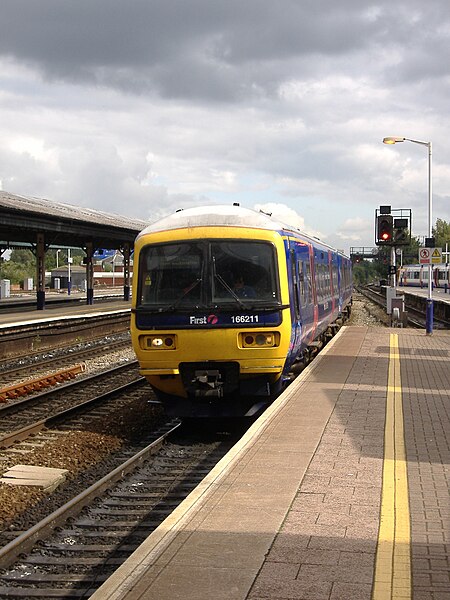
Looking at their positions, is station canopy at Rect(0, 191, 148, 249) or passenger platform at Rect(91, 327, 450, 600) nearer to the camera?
passenger platform at Rect(91, 327, 450, 600)

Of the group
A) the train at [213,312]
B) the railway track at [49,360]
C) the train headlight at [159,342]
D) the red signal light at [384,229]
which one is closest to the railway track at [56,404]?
the railway track at [49,360]

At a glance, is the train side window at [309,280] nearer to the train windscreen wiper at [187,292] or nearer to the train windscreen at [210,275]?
the train windscreen at [210,275]

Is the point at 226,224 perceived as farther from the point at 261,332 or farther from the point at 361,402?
the point at 361,402

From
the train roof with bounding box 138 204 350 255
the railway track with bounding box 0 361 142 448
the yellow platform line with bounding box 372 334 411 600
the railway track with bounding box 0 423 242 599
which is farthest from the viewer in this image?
the railway track with bounding box 0 361 142 448

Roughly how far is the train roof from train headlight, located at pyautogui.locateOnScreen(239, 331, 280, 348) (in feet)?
4.64

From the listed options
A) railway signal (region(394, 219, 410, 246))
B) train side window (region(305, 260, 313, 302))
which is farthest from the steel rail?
railway signal (region(394, 219, 410, 246))

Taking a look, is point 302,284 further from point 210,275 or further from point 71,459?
point 71,459

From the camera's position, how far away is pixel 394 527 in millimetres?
5320

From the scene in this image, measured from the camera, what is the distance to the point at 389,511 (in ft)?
18.6

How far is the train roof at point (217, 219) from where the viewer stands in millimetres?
10086

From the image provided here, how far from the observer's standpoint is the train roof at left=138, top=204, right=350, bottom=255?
10086mm

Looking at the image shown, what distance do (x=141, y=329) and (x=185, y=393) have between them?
105cm

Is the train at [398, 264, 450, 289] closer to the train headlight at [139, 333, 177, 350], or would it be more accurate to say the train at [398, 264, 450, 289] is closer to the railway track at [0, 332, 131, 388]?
the railway track at [0, 332, 131, 388]

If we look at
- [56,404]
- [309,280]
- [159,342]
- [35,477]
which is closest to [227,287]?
[159,342]
